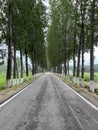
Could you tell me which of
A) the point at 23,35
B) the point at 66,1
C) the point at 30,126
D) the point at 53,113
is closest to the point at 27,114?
the point at 53,113

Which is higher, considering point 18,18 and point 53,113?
point 18,18

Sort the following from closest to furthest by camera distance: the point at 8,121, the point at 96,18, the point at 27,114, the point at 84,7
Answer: the point at 8,121
the point at 27,114
the point at 96,18
the point at 84,7

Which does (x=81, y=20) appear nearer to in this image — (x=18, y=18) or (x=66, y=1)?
(x=18, y=18)

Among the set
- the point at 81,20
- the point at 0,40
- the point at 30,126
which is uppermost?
the point at 81,20

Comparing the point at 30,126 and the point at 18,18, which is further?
the point at 18,18

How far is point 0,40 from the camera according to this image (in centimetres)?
2778

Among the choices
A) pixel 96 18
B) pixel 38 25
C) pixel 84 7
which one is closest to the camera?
pixel 96 18

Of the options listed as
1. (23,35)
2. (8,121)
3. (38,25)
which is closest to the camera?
(8,121)

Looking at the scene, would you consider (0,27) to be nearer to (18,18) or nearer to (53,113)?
(18,18)

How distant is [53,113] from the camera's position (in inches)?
399

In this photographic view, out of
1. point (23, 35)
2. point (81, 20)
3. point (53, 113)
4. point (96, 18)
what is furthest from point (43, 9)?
point (53, 113)

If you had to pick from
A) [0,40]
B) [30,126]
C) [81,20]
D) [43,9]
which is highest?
[43,9]

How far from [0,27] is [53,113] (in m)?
21.0

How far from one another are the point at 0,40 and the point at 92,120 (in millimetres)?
20632
